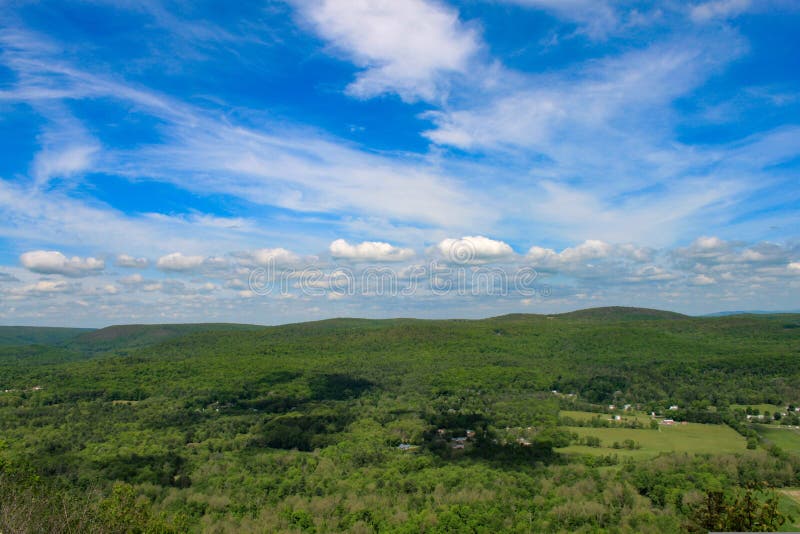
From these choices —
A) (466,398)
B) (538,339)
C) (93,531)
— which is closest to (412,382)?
(466,398)

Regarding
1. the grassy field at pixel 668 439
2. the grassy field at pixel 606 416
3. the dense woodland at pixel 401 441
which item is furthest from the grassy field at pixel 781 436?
the grassy field at pixel 606 416

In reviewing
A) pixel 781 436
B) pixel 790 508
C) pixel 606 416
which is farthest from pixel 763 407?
pixel 790 508

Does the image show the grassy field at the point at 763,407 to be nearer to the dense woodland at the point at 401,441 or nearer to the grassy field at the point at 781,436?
the dense woodland at the point at 401,441

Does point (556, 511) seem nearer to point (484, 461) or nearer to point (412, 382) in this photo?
→ point (484, 461)

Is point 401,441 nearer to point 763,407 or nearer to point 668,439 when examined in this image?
point 668,439

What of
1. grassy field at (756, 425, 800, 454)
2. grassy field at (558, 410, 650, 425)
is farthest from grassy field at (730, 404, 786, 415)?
grassy field at (558, 410, 650, 425)

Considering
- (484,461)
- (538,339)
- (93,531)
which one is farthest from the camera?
(538,339)
